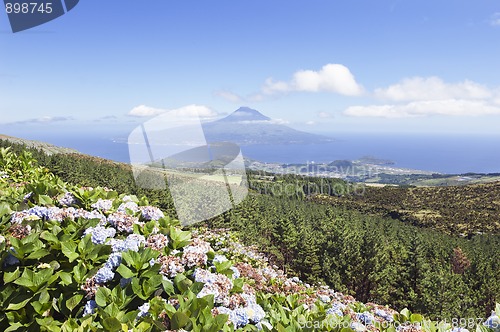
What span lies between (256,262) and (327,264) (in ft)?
71.4

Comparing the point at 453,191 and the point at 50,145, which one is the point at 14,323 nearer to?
the point at 50,145

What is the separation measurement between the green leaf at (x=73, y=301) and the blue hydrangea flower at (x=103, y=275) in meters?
0.14

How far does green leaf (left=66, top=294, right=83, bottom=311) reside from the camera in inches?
83.4

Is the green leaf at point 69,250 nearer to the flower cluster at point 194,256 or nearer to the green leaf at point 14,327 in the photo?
the green leaf at point 14,327

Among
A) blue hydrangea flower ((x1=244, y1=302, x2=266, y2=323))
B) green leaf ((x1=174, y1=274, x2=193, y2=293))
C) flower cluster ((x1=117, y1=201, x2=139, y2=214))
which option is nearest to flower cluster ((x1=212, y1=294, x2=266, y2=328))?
blue hydrangea flower ((x1=244, y1=302, x2=266, y2=323))

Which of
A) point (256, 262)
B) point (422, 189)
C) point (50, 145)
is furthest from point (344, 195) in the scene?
point (256, 262)

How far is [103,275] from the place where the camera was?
2.25 m

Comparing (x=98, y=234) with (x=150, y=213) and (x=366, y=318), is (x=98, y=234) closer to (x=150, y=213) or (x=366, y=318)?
(x=150, y=213)

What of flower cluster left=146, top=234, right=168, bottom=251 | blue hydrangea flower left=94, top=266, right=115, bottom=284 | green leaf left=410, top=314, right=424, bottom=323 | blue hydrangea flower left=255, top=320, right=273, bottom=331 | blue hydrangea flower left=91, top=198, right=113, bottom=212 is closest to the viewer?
blue hydrangea flower left=255, top=320, right=273, bottom=331

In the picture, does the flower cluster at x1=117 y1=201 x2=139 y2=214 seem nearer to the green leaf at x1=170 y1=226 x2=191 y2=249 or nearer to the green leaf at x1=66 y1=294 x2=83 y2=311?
the green leaf at x1=170 y1=226 x2=191 y2=249

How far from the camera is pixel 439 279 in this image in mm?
24922

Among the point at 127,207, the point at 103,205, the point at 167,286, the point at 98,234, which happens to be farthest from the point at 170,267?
the point at 103,205

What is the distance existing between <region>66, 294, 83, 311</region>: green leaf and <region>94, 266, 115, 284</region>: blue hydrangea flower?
0.14 m

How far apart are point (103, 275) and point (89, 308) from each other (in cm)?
22
